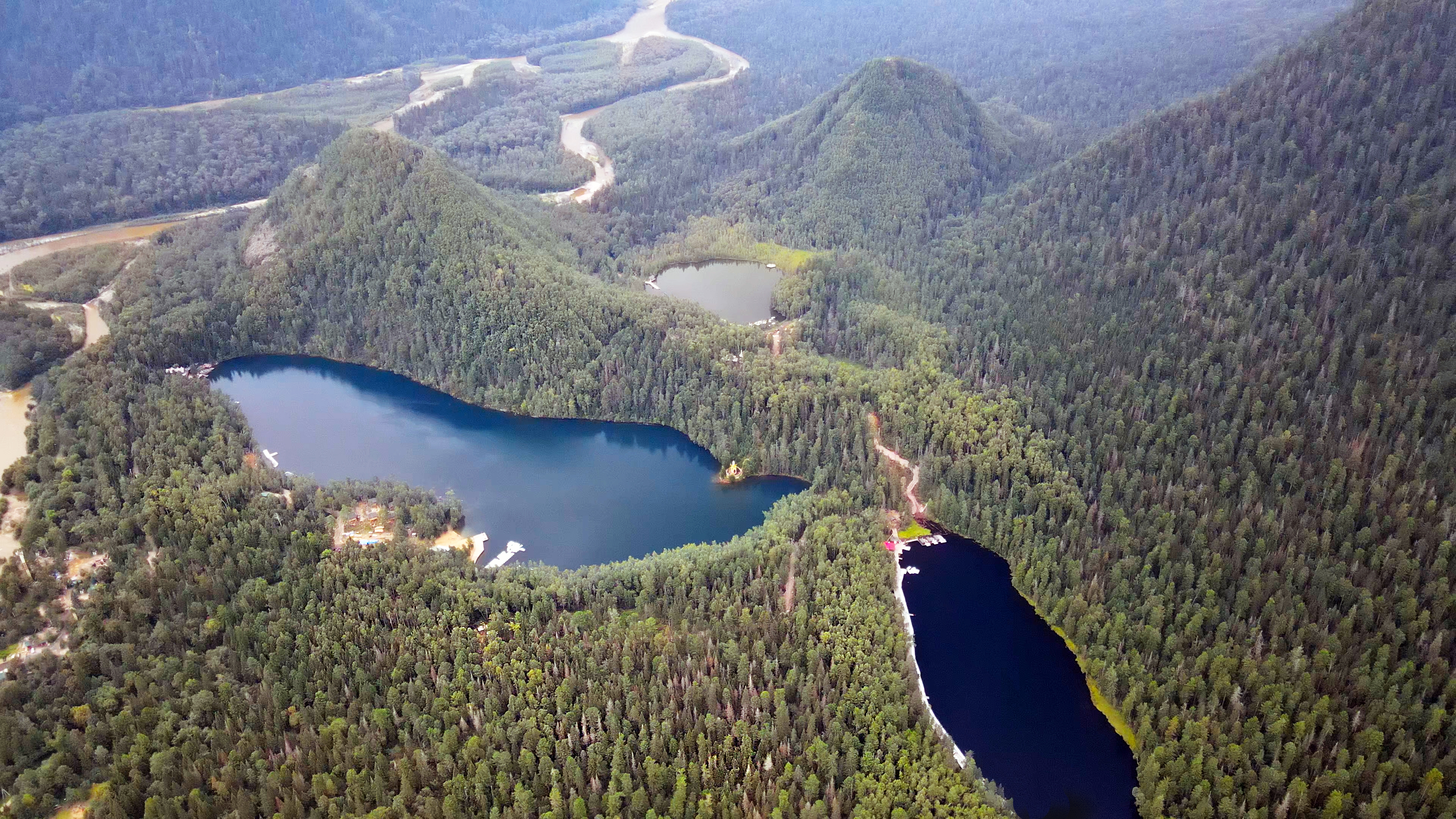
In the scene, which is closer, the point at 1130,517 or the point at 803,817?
the point at 803,817

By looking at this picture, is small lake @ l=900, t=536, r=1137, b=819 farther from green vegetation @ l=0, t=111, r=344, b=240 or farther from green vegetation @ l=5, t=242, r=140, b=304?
green vegetation @ l=0, t=111, r=344, b=240

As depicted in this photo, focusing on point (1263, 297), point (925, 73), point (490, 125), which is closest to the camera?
point (1263, 297)

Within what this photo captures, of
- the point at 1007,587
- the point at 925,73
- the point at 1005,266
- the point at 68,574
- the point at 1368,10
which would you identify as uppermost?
the point at 1368,10

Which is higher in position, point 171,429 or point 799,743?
point 171,429

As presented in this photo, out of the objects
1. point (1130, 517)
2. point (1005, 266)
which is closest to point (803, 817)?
point (1130, 517)

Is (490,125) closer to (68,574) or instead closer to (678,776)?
(68,574)

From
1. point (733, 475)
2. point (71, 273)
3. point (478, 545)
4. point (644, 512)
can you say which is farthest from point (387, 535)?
point (71, 273)
